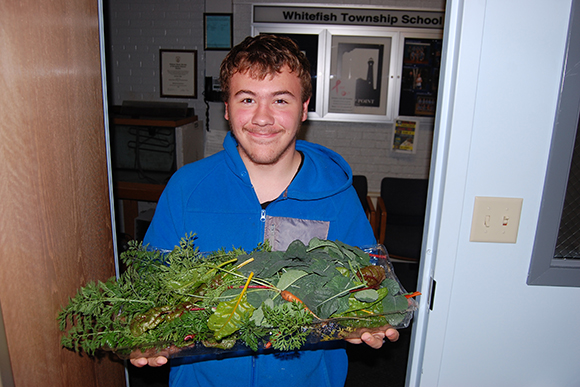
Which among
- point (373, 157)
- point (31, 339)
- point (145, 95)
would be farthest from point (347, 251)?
point (145, 95)

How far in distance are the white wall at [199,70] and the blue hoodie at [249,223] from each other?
9.42 ft

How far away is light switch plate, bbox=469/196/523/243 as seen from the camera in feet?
3.69

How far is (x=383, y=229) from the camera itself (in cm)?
352

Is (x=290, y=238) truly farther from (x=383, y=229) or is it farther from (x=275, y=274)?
(x=383, y=229)

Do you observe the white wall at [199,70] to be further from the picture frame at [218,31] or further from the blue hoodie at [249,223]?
the blue hoodie at [249,223]

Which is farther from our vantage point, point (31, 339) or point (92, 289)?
point (92, 289)

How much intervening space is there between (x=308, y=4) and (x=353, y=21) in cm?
51

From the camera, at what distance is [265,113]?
1.38 metres

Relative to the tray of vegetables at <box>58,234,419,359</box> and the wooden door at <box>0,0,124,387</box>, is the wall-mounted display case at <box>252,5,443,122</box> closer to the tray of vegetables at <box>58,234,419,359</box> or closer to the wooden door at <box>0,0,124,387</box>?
the wooden door at <box>0,0,124,387</box>

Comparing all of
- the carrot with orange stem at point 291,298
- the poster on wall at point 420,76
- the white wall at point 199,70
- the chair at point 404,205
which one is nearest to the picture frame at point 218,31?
the white wall at point 199,70

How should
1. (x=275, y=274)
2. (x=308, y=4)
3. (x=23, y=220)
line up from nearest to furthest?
(x=23, y=220) < (x=275, y=274) < (x=308, y=4)

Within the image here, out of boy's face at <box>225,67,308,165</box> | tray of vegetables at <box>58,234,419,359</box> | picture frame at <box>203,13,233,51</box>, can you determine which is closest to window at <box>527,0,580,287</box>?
tray of vegetables at <box>58,234,419,359</box>

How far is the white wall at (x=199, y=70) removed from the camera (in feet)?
14.0

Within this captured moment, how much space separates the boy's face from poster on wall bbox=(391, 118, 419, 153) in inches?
126
